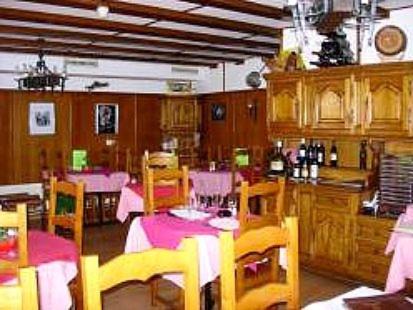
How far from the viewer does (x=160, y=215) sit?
374 centimetres

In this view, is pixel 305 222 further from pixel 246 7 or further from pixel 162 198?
pixel 246 7

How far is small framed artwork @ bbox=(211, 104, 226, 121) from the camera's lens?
9.41 metres

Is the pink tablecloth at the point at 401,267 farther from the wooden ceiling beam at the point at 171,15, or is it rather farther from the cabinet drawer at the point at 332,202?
the wooden ceiling beam at the point at 171,15

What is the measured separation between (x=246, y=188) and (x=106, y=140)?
237 inches

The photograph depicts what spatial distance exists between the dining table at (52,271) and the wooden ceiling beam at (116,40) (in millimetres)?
4019

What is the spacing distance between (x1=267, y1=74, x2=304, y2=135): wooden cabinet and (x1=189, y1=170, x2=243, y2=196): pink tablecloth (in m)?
1.36

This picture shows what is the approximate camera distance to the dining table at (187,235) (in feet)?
10.0

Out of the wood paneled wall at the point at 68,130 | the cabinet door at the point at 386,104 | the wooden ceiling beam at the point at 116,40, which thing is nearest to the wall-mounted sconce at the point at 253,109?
the wooden ceiling beam at the point at 116,40

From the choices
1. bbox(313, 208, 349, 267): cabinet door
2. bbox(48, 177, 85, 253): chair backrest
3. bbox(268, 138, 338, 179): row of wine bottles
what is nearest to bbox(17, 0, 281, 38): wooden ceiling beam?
bbox(268, 138, 338, 179): row of wine bottles

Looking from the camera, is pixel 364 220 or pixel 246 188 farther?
pixel 364 220

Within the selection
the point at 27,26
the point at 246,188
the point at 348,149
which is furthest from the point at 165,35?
the point at 246,188

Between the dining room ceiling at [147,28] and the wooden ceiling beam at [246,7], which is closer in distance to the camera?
the wooden ceiling beam at [246,7]

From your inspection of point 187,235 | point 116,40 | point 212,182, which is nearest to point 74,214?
point 187,235

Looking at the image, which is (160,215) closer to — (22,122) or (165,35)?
(165,35)
